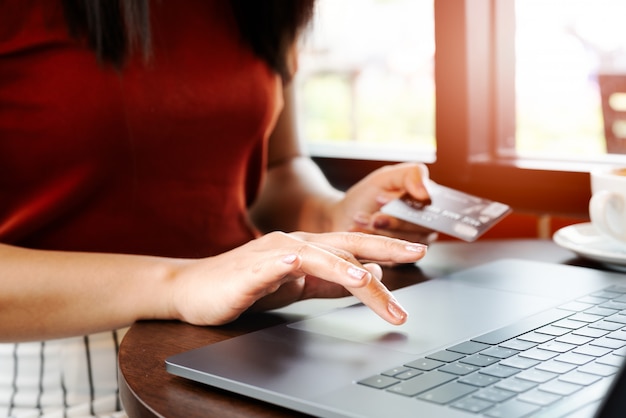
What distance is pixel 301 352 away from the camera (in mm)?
679

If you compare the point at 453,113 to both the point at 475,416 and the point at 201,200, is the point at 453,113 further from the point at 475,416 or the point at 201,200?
the point at 475,416

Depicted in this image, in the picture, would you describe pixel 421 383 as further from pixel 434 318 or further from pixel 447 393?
pixel 434 318

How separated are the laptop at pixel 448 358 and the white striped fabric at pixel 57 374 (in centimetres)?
31

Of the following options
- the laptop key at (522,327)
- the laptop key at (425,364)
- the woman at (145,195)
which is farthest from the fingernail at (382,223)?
the laptop key at (425,364)

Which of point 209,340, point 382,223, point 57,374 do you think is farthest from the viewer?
point 382,223

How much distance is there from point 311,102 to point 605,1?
853mm

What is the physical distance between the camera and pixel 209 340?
761mm

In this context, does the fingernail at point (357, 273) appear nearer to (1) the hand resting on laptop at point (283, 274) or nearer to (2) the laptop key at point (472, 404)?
(1) the hand resting on laptop at point (283, 274)

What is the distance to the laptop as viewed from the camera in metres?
0.55

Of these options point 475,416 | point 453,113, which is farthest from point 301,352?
point 453,113

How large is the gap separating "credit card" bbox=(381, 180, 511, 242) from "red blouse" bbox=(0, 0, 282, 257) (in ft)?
→ 0.92

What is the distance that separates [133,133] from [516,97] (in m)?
0.82

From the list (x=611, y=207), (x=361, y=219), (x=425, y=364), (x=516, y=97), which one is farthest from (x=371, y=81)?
(x=425, y=364)

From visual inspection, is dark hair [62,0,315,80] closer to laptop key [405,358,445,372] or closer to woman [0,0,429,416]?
woman [0,0,429,416]
